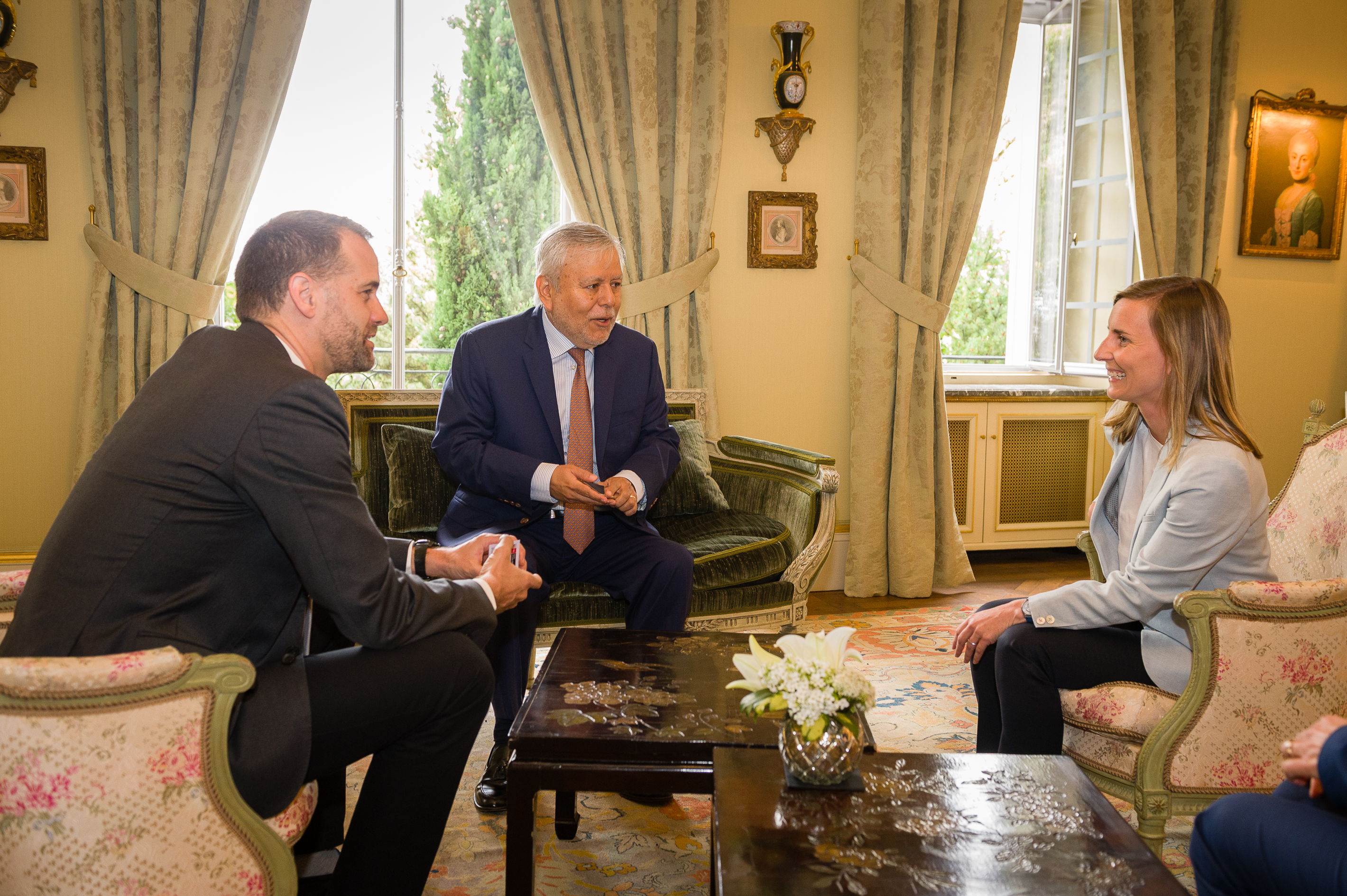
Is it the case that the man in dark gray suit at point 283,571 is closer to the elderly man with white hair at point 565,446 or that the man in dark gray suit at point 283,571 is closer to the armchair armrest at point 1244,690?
the elderly man with white hair at point 565,446

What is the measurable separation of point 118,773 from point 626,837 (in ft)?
4.26

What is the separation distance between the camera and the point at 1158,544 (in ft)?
6.60

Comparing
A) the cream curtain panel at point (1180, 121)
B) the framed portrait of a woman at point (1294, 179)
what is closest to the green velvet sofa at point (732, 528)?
the cream curtain panel at point (1180, 121)

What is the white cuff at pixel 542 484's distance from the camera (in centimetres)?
279

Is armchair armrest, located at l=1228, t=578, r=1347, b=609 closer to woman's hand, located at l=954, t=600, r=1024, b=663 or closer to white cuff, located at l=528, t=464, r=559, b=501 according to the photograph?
woman's hand, located at l=954, t=600, r=1024, b=663

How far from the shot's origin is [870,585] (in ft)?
15.4

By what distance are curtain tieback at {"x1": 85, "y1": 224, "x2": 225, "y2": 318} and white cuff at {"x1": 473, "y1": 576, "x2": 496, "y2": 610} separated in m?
2.63

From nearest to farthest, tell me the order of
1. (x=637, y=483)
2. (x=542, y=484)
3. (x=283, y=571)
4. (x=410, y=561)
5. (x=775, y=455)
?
(x=283, y=571)
(x=410, y=561)
(x=542, y=484)
(x=637, y=483)
(x=775, y=455)

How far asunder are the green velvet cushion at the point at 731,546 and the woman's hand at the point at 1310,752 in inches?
67.6

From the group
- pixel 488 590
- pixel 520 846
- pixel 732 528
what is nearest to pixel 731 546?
pixel 732 528

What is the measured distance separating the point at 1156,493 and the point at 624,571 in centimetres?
147

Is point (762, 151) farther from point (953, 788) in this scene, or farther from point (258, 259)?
point (953, 788)

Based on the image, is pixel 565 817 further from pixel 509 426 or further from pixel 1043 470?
pixel 1043 470

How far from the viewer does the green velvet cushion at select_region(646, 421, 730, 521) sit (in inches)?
140
